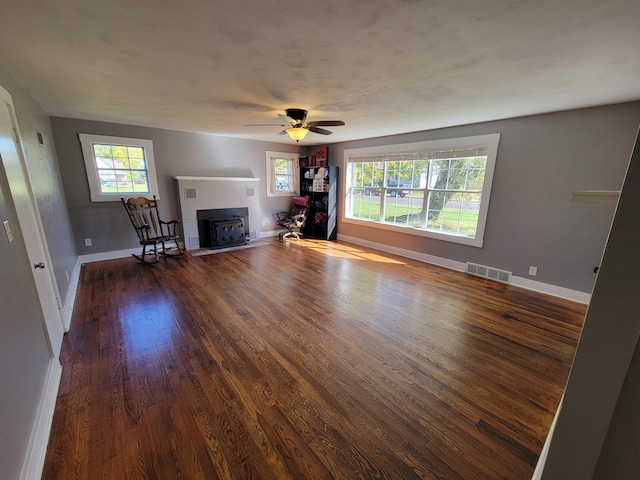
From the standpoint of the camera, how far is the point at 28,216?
1.97m

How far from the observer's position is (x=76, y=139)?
13.3 ft

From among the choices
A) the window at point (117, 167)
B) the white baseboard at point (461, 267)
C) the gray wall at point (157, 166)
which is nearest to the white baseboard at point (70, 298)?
the gray wall at point (157, 166)

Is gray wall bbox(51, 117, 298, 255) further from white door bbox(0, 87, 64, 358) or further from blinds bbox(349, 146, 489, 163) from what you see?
white door bbox(0, 87, 64, 358)

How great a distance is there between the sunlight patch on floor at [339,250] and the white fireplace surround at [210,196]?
141 cm

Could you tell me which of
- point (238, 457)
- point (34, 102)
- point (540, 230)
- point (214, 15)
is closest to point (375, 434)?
point (238, 457)

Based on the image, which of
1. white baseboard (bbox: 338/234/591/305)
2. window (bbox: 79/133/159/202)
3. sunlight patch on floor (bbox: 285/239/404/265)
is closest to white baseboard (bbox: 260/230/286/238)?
sunlight patch on floor (bbox: 285/239/404/265)

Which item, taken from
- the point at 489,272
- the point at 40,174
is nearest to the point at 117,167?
the point at 40,174

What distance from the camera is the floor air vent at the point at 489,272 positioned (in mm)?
3779

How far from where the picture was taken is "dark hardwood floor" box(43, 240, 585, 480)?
4.46 ft

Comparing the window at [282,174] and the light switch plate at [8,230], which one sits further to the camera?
the window at [282,174]

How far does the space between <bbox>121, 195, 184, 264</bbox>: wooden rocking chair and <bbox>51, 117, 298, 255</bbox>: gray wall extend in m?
0.25

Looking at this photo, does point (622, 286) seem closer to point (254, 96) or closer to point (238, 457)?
point (238, 457)

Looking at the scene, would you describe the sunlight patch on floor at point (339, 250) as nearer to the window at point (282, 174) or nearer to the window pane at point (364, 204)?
the window pane at point (364, 204)

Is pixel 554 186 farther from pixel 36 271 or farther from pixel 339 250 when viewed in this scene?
pixel 36 271
